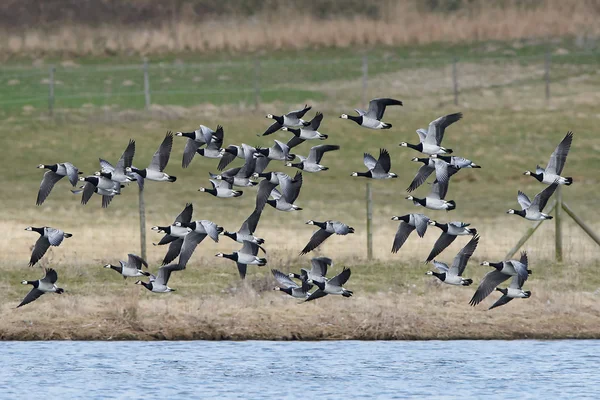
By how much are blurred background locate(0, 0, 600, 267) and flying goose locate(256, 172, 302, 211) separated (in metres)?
5.39

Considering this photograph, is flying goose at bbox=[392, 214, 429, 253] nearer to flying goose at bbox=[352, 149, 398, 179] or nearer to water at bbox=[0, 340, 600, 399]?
flying goose at bbox=[352, 149, 398, 179]

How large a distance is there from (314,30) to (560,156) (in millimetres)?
44651

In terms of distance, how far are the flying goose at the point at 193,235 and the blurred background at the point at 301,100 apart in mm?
5811

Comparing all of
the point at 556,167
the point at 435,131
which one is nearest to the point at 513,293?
the point at 556,167

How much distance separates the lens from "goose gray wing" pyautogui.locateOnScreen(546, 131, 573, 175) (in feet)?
76.1

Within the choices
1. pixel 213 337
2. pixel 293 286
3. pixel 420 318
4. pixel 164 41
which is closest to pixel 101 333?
pixel 213 337

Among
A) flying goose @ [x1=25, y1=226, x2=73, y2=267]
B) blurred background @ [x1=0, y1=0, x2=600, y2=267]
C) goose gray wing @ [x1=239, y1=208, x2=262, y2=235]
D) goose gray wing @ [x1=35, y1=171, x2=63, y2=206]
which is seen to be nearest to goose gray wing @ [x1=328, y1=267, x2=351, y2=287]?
goose gray wing @ [x1=239, y1=208, x2=262, y2=235]

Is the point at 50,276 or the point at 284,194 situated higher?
the point at 284,194

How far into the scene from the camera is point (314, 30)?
6731 cm

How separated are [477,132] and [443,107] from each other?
3.41 m

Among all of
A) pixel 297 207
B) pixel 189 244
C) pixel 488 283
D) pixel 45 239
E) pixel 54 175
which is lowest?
pixel 488 283

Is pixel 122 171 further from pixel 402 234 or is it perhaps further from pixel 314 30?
pixel 314 30

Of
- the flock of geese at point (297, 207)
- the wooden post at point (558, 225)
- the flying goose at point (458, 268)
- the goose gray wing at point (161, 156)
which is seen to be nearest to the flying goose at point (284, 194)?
the flock of geese at point (297, 207)

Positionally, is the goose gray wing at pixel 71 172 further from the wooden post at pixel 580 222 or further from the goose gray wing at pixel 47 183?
the wooden post at pixel 580 222
